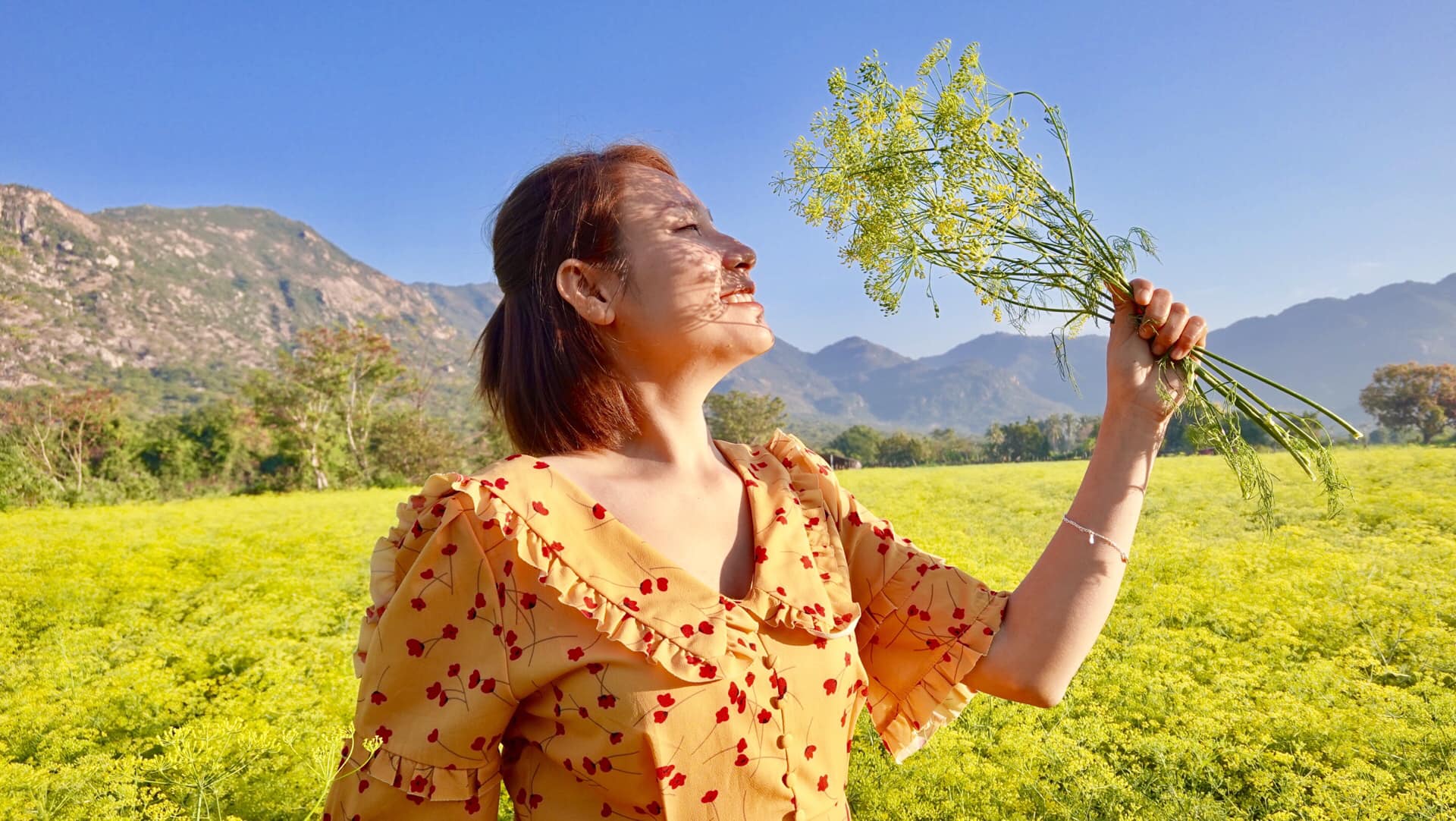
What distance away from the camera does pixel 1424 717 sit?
336cm

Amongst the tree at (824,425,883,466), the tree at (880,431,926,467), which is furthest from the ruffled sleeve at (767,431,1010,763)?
the tree at (824,425,883,466)

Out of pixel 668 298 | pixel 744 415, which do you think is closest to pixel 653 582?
pixel 668 298

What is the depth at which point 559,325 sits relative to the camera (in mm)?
1084

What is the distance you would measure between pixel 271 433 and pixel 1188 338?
117 ft

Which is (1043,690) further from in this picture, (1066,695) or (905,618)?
(1066,695)

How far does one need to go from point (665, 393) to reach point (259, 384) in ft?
109

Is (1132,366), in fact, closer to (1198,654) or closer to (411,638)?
(411,638)

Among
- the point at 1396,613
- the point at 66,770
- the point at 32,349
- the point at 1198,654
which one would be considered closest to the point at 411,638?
the point at 66,770

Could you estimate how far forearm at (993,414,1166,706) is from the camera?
1074 mm

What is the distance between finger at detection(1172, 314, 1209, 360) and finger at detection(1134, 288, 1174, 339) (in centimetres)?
3

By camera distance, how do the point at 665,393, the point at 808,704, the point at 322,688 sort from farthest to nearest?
the point at 322,688, the point at 665,393, the point at 808,704

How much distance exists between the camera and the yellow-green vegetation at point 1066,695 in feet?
9.81

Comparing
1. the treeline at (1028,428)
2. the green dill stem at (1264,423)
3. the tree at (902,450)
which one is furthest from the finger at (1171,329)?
the tree at (902,450)

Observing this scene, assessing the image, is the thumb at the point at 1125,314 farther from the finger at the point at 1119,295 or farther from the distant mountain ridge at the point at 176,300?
the distant mountain ridge at the point at 176,300
